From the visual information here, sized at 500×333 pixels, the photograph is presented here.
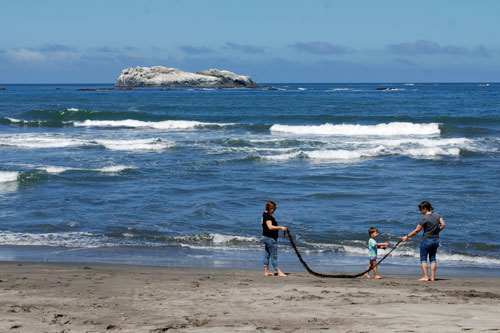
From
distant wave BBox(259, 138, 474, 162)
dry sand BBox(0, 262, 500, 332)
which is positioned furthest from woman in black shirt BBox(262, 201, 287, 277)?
distant wave BBox(259, 138, 474, 162)

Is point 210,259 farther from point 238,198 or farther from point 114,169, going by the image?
point 114,169

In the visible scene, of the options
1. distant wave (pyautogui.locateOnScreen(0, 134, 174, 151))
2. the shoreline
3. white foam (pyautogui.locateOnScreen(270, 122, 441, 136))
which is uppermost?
white foam (pyautogui.locateOnScreen(270, 122, 441, 136))

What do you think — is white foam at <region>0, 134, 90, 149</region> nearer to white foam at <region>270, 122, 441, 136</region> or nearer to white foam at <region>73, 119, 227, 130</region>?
white foam at <region>73, 119, 227, 130</region>

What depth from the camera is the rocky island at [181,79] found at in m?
142

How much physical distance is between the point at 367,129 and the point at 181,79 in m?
106

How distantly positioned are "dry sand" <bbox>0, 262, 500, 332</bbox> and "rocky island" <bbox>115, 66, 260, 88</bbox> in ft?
438

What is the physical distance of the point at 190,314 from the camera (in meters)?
7.10

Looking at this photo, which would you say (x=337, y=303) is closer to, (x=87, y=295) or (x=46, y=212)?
(x=87, y=295)

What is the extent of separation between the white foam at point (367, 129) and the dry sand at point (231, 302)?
2958 centimetres

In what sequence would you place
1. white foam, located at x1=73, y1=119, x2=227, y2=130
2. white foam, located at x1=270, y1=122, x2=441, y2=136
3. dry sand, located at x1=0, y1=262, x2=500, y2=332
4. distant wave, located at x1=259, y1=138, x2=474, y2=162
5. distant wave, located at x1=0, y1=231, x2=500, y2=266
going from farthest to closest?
white foam, located at x1=73, y1=119, x2=227, y2=130
white foam, located at x1=270, y1=122, x2=441, y2=136
distant wave, located at x1=259, y1=138, x2=474, y2=162
distant wave, located at x1=0, y1=231, x2=500, y2=266
dry sand, located at x1=0, y1=262, x2=500, y2=332

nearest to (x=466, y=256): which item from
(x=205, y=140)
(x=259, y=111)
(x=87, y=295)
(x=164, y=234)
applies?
(x=164, y=234)

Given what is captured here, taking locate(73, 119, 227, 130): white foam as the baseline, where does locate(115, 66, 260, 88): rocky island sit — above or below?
above

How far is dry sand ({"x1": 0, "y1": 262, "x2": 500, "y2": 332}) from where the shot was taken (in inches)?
260

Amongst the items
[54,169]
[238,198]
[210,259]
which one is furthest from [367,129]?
[210,259]
